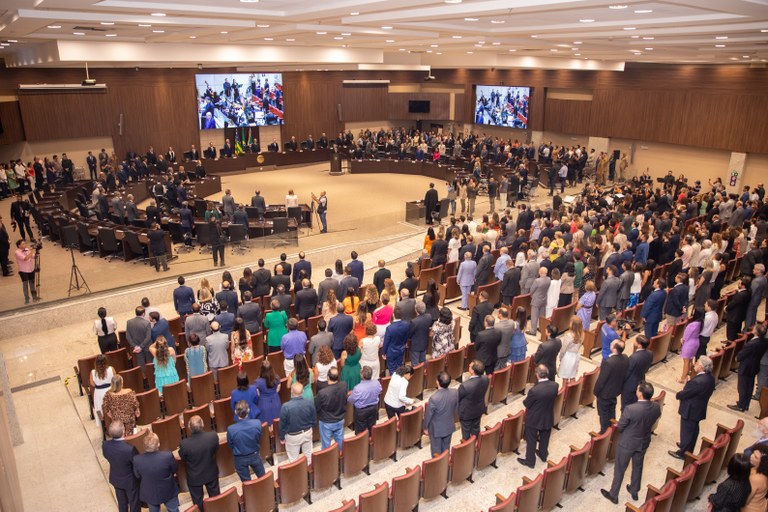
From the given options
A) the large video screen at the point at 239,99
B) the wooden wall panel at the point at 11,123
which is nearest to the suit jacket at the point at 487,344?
the wooden wall panel at the point at 11,123

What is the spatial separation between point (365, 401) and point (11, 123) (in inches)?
817

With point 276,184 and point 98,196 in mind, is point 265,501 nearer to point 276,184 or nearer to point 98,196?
point 98,196

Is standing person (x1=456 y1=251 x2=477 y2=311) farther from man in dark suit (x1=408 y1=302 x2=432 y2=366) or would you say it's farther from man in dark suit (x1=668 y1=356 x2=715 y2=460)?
man in dark suit (x1=668 y1=356 x2=715 y2=460)

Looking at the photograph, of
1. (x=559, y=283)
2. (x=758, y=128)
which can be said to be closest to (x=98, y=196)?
(x=559, y=283)

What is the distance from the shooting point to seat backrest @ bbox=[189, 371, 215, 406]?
739cm

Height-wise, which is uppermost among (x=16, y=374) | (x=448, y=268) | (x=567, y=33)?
(x=567, y=33)

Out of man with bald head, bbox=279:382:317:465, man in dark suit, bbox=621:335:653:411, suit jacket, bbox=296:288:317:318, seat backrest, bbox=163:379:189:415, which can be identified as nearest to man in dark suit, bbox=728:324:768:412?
man in dark suit, bbox=621:335:653:411

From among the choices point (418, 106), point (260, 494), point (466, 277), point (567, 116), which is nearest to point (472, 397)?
point (260, 494)

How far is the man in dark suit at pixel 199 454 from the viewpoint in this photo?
5246 mm

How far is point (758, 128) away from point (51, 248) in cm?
2379

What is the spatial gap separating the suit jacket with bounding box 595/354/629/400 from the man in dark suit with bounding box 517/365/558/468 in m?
Answer: 0.72

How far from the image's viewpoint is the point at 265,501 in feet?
→ 18.0

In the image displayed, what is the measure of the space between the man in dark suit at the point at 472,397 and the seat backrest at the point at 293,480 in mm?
1890

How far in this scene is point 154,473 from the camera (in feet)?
16.9
